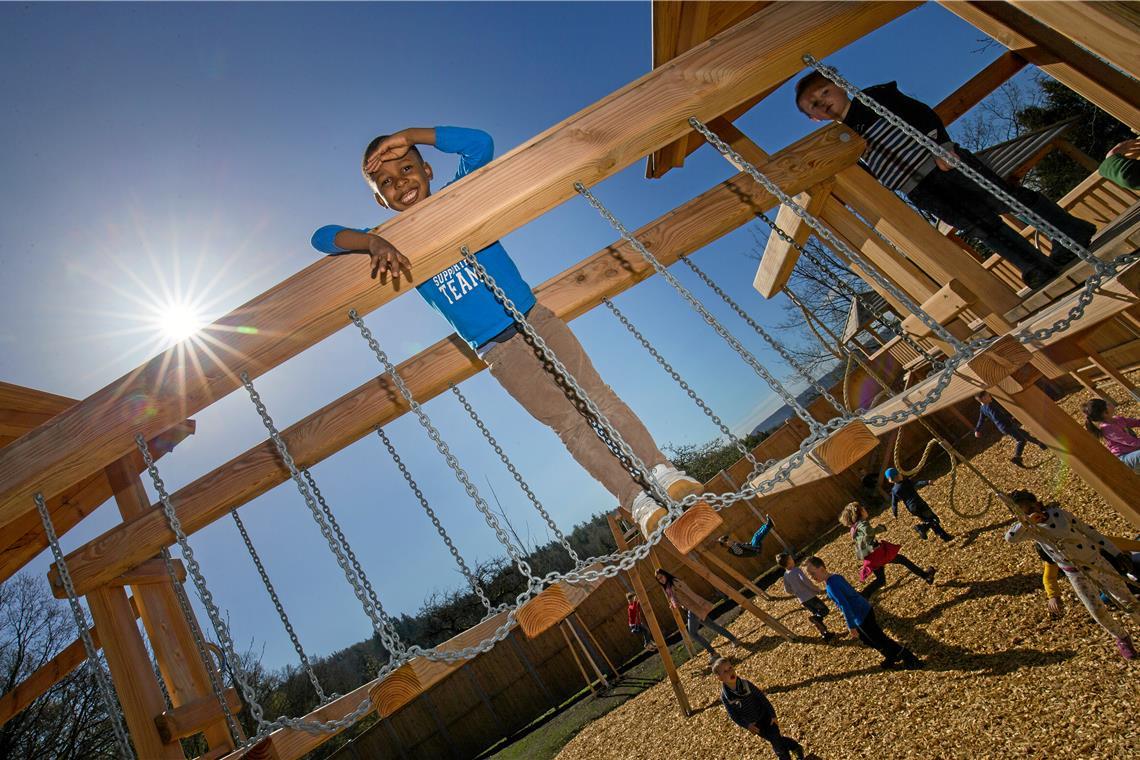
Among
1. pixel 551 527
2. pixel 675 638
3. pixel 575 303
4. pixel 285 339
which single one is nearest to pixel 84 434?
pixel 285 339

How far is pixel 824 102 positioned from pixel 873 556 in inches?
224

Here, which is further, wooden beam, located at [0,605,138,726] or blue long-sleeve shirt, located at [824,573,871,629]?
blue long-sleeve shirt, located at [824,573,871,629]

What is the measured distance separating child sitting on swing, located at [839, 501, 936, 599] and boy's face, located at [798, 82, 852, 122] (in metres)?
5.52

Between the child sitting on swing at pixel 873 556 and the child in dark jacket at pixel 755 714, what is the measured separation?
2.80m

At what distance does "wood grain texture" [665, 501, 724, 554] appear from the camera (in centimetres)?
167

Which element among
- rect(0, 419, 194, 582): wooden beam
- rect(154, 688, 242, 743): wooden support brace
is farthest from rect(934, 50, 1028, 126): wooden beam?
rect(154, 688, 242, 743): wooden support brace

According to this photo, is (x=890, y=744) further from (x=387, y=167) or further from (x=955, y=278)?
(x=387, y=167)

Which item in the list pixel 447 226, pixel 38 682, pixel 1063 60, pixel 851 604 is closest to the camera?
pixel 447 226

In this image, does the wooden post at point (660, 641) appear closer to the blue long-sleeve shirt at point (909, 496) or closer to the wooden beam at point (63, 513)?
the blue long-sleeve shirt at point (909, 496)

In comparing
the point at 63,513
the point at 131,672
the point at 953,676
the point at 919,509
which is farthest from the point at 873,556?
the point at 63,513

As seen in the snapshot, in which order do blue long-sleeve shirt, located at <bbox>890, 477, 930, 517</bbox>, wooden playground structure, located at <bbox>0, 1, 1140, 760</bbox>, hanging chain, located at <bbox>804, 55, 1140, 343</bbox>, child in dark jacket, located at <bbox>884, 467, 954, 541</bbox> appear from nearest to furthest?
hanging chain, located at <bbox>804, 55, 1140, 343</bbox> → wooden playground structure, located at <bbox>0, 1, 1140, 760</bbox> → child in dark jacket, located at <bbox>884, 467, 954, 541</bbox> → blue long-sleeve shirt, located at <bbox>890, 477, 930, 517</bbox>

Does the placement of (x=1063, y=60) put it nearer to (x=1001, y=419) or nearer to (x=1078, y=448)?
(x=1078, y=448)

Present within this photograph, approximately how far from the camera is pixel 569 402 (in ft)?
7.88

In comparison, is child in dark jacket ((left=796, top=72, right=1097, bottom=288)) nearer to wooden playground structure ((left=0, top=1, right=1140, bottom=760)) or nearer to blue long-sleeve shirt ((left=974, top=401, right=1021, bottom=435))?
wooden playground structure ((left=0, top=1, right=1140, bottom=760))
